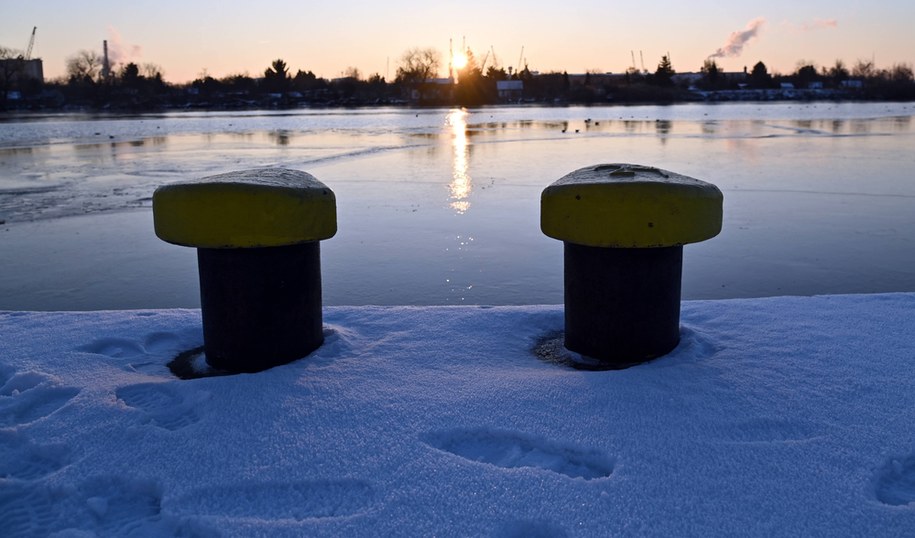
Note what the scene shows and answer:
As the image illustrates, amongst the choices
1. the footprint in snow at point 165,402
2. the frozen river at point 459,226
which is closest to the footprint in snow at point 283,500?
the footprint in snow at point 165,402

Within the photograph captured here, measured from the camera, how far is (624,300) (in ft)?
8.04

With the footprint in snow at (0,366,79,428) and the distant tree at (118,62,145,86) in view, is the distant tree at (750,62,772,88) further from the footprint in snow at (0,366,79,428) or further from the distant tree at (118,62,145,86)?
the footprint in snow at (0,366,79,428)

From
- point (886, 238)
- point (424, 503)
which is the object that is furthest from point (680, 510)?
point (886, 238)

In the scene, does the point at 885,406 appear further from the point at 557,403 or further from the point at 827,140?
the point at 827,140

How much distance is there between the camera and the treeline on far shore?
223 feet

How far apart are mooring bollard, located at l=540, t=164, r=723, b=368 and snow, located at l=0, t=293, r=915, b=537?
0.16 meters

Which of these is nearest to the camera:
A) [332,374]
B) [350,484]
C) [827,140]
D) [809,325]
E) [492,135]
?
[350,484]

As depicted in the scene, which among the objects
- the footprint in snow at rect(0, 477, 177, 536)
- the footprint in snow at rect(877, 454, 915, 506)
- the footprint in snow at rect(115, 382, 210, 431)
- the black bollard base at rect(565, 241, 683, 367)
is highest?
the black bollard base at rect(565, 241, 683, 367)

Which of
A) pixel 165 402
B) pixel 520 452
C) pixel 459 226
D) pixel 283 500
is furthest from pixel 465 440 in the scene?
pixel 459 226

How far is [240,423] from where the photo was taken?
79.0 inches

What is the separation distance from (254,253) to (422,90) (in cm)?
8491

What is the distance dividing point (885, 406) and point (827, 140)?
44.6 feet

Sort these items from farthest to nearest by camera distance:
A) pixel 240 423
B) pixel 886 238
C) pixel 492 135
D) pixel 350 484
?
pixel 492 135 → pixel 886 238 → pixel 240 423 → pixel 350 484

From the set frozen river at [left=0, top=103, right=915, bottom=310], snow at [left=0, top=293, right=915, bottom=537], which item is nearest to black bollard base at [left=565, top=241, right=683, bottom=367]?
snow at [left=0, top=293, right=915, bottom=537]
